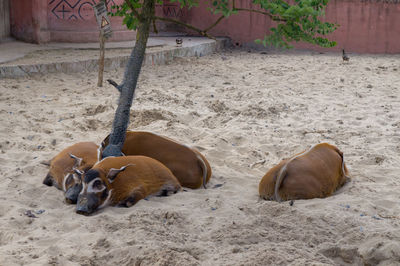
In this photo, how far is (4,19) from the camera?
11586mm

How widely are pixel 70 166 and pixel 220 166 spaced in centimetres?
155

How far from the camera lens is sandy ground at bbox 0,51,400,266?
124 inches

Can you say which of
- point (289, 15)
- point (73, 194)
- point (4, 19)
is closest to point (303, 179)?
point (289, 15)

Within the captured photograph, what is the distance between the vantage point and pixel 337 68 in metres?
11.7

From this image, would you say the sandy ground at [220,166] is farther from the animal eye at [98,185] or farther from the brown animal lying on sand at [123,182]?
the animal eye at [98,185]

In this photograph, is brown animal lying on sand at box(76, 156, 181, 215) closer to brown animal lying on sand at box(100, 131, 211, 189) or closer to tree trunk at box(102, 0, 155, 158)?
brown animal lying on sand at box(100, 131, 211, 189)

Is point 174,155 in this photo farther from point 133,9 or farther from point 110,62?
point 110,62

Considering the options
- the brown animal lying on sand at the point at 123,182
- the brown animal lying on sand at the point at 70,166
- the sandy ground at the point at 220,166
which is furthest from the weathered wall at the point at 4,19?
the brown animal lying on sand at the point at 123,182

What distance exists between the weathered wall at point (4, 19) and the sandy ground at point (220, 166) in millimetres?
3390

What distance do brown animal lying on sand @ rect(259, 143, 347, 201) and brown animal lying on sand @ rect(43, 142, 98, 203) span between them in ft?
4.91

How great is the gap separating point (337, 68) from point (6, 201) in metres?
9.28

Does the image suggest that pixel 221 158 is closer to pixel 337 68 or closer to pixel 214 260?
pixel 214 260

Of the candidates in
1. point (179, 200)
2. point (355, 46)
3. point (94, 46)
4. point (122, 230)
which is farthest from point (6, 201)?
point (355, 46)

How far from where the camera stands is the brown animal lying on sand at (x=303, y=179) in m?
4.16
